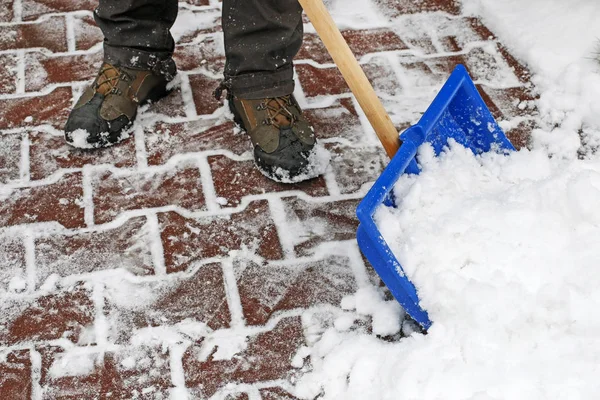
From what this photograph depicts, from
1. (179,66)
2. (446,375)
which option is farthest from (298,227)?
(179,66)

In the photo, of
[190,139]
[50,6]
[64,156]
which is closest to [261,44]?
[190,139]

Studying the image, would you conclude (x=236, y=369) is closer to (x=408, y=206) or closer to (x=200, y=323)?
(x=200, y=323)

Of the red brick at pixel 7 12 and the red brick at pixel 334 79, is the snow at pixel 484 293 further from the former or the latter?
the red brick at pixel 7 12

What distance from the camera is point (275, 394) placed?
1.92 meters

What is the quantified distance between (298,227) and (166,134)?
1.92 feet

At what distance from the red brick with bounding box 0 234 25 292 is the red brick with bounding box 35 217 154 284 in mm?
42

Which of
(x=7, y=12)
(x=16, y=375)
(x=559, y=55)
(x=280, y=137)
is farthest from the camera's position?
(x=7, y=12)

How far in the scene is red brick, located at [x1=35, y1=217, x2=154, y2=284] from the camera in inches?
86.6

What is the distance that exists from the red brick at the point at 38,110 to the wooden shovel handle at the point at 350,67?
1.05 meters

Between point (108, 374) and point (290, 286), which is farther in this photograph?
point (290, 286)

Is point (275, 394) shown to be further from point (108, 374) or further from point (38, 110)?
point (38, 110)

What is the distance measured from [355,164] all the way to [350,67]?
557mm

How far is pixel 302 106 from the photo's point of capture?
9.05ft

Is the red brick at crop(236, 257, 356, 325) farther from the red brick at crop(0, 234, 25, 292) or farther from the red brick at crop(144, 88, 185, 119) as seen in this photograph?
the red brick at crop(144, 88, 185, 119)
